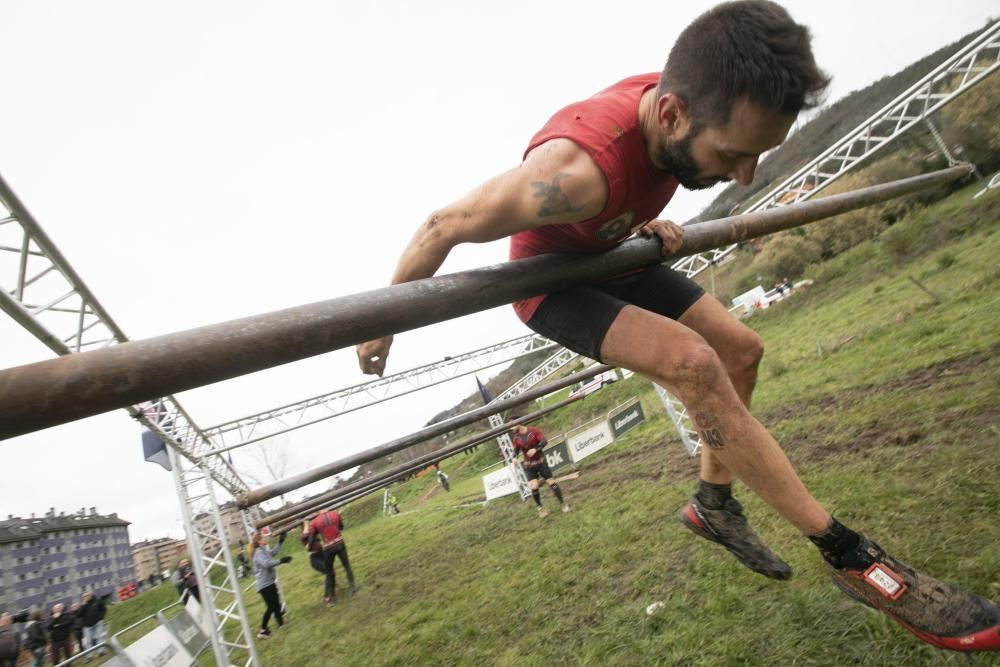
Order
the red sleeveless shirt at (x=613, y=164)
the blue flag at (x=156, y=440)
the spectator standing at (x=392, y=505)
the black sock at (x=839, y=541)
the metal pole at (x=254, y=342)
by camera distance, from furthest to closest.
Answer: the spectator standing at (x=392, y=505)
the blue flag at (x=156, y=440)
the black sock at (x=839, y=541)
the red sleeveless shirt at (x=613, y=164)
the metal pole at (x=254, y=342)

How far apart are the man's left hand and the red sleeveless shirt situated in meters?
0.11

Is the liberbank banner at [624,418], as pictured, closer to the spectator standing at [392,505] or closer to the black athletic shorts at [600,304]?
the black athletic shorts at [600,304]

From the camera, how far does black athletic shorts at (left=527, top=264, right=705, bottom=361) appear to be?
1.68 meters

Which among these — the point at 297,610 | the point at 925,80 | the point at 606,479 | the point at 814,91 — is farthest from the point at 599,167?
the point at 297,610

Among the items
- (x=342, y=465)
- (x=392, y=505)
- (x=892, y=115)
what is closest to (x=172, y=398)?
(x=342, y=465)

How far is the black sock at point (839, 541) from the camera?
1456 millimetres

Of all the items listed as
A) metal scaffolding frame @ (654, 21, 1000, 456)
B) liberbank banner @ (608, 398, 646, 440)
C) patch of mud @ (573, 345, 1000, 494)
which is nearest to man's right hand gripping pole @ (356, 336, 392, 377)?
patch of mud @ (573, 345, 1000, 494)

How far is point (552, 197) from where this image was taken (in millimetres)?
1251

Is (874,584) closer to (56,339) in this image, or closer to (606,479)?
(56,339)

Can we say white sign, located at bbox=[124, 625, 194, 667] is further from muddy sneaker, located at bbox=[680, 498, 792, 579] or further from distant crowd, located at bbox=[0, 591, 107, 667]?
distant crowd, located at bbox=[0, 591, 107, 667]

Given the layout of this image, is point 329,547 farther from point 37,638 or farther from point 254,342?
point 254,342

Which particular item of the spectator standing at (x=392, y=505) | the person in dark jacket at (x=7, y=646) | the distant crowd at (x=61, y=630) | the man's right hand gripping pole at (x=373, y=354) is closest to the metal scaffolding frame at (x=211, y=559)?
the person in dark jacket at (x=7, y=646)

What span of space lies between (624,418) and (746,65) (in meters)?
9.73

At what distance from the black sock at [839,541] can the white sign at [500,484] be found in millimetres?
10840
